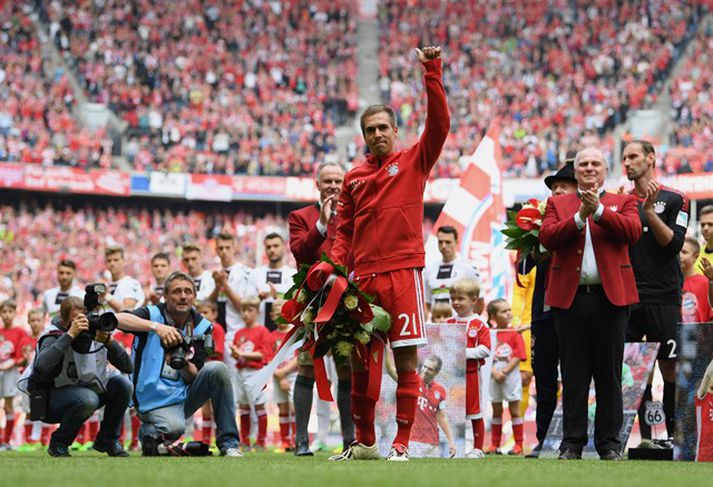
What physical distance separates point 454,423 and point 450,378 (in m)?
0.37

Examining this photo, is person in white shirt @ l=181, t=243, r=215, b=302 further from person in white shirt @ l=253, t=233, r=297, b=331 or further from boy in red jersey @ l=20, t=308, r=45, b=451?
boy in red jersey @ l=20, t=308, r=45, b=451

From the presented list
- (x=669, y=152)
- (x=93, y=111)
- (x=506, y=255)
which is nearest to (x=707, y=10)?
(x=669, y=152)

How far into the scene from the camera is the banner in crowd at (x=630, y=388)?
28.1 feet

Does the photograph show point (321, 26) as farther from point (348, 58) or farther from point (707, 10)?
point (707, 10)

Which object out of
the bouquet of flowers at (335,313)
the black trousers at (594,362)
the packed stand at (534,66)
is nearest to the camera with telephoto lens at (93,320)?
the bouquet of flowers at (335,313)

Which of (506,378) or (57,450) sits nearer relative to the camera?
(57,450)

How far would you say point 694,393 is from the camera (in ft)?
26.7

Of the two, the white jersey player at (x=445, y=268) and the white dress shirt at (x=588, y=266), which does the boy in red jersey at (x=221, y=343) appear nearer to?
the white jersey player at (x=445, y=268)

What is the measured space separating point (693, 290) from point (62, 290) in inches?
249

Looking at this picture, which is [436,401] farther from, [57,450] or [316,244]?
[57,450]

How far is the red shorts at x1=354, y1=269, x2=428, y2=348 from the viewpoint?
271 inches

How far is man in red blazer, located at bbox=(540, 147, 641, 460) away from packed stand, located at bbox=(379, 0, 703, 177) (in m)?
25.6

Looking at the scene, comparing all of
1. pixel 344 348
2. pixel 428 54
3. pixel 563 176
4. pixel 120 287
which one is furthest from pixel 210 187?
pixel 428 54

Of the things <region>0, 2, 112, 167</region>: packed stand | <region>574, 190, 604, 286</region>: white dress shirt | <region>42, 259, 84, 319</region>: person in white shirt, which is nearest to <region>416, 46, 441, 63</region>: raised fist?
<region>574, 190, 604, 286</region>: white dress shirt
